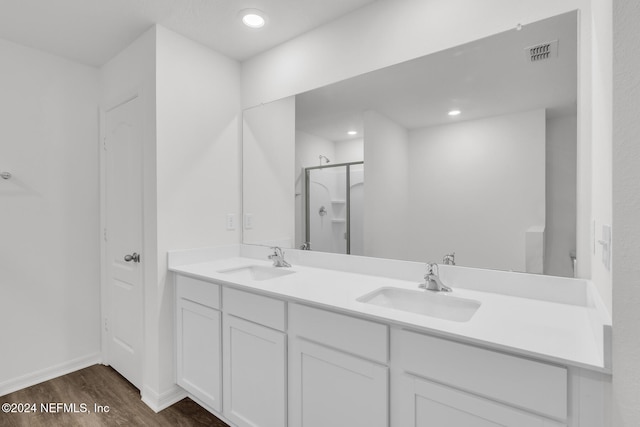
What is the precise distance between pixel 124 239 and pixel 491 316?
237cm

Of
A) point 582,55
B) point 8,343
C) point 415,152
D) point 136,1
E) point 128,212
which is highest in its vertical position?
point 136,1

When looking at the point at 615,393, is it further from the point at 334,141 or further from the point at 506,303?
the point at 334,141

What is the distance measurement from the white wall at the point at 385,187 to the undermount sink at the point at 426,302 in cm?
25

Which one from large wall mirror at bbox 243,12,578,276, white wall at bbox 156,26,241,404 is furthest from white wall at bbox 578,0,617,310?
white wall at bbox 156,26,241,404

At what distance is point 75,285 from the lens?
2.45 metres

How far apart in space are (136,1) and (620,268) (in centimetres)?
239

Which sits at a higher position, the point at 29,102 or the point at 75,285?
the point at 29,102

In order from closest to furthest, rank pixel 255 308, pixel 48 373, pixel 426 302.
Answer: pixel 426 302 → pixel 255 308 → pixel 48 373

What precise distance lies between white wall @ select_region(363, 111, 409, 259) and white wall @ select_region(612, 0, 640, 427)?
978mm

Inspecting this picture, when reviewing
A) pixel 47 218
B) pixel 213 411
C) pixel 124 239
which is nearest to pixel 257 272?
pixel 213 411

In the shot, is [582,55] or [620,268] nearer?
[620,268]

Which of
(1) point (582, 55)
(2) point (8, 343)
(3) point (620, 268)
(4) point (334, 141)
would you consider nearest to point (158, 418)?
(2) point (8, 343)

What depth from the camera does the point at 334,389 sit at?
125 centimetres

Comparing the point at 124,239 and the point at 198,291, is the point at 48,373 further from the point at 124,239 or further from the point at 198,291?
the point at 198,291
